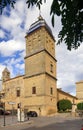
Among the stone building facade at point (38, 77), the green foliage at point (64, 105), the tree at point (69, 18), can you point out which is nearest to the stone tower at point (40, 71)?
the stone building facade at point (38, 77)

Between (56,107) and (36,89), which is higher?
(36,89)

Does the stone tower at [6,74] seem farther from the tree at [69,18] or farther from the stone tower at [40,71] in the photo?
the tree at [69,18]

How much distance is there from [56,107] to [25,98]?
305 inches

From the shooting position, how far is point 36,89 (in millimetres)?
58406

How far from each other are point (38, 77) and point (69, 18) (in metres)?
54.8

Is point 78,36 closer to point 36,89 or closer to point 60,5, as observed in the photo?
point 60,5

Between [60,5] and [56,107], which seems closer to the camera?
[60,5]

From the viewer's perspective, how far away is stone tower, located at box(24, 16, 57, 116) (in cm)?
5712

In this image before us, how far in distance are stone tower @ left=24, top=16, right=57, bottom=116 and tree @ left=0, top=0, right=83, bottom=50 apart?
52.7m

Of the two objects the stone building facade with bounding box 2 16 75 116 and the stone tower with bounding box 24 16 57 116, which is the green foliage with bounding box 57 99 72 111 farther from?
the stone tower with bounding box 24 16 57 116

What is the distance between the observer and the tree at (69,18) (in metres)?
3.71

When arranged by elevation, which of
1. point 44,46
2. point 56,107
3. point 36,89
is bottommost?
point 56,107

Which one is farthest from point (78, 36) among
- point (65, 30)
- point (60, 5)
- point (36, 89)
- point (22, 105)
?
point (22, 105)

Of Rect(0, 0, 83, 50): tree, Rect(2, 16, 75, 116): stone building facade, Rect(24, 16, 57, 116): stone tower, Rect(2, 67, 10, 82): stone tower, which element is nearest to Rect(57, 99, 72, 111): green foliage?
Rect(2, 16, 75, 116): stone building facade
